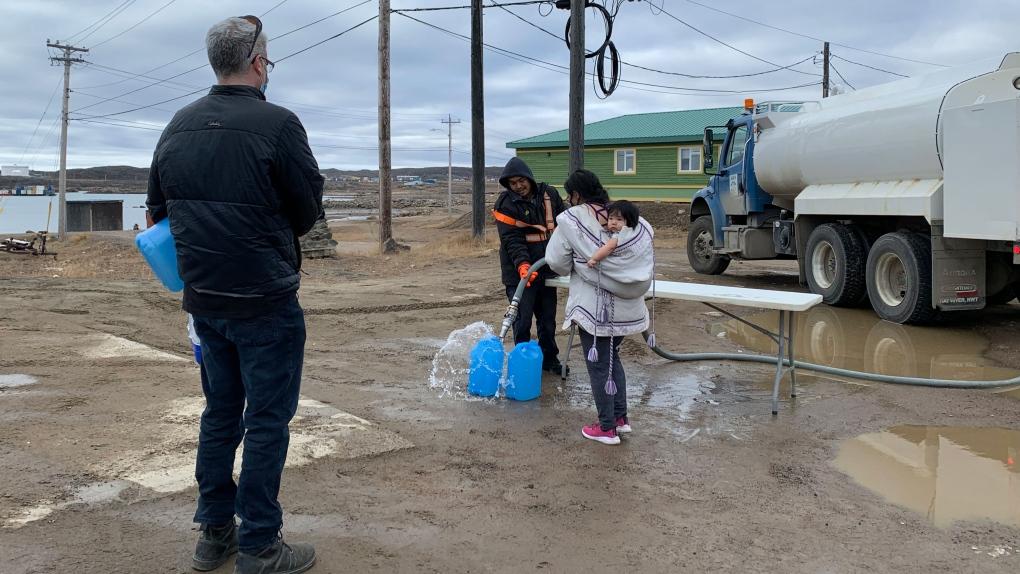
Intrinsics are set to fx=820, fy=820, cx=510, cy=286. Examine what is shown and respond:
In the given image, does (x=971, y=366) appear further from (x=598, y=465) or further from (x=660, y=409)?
(x=598, y=465)

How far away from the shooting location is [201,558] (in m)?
3.34

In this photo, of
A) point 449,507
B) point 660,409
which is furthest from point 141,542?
point 660,409

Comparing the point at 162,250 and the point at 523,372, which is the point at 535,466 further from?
the point at 162,250

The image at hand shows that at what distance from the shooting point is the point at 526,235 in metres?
6.86

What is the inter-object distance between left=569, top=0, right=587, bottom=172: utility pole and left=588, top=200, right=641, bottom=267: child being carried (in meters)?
10.3

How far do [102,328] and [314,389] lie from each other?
12.0 ft

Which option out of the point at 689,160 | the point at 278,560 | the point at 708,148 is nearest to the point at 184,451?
the point at 278,560

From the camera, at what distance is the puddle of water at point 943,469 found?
426cm

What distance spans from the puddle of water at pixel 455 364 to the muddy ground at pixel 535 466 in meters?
0.20

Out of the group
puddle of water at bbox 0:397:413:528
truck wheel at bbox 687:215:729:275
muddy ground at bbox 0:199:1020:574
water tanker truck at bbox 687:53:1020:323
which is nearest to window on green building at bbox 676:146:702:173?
truck wheel at bbox 687:215:729:275

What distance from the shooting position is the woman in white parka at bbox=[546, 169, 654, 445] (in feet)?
16.9

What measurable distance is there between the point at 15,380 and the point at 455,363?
139 inches

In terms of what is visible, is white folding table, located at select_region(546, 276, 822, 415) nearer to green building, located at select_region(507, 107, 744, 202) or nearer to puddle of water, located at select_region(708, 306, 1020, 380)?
puddle of water, located at select_region(708, 306, 1020, 380)

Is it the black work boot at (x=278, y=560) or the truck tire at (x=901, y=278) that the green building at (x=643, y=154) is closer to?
the truck tire at (x=901, y=278)
